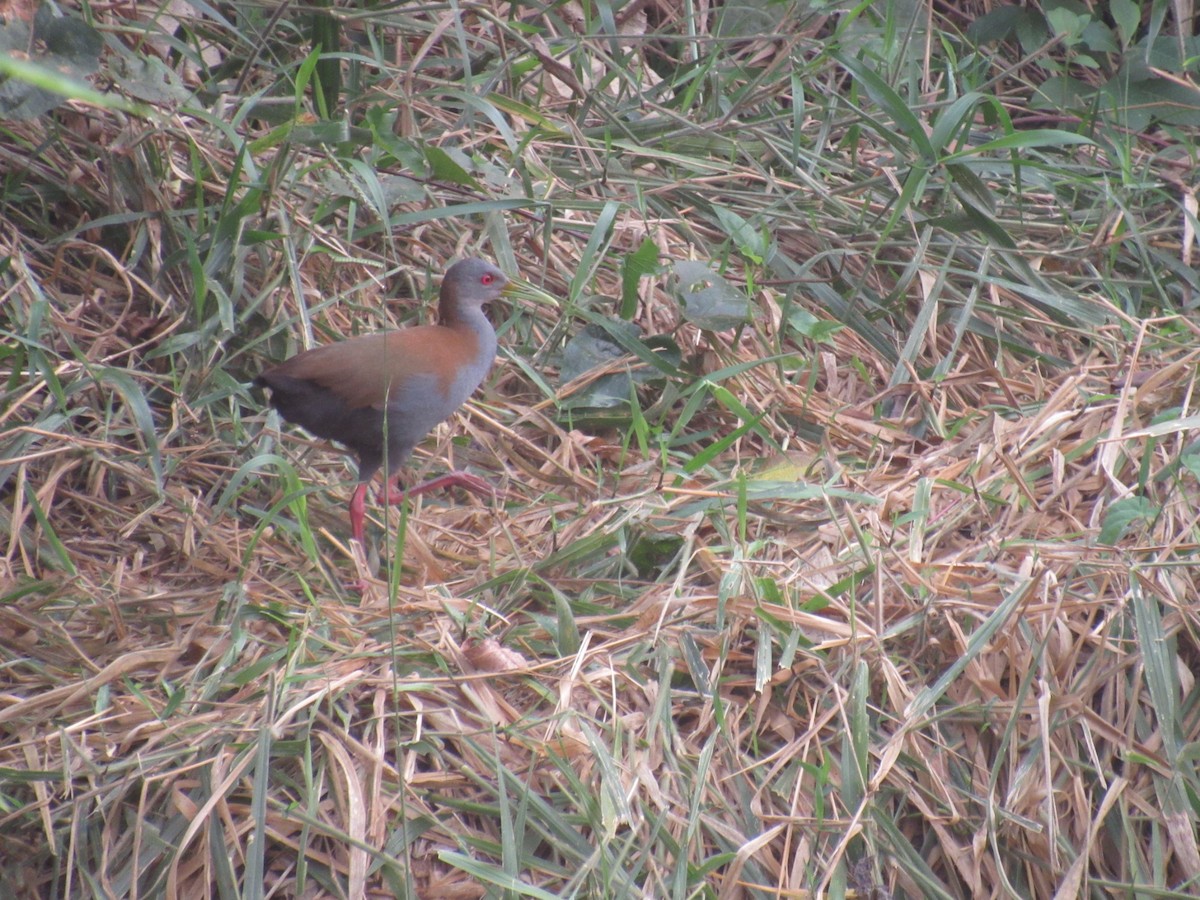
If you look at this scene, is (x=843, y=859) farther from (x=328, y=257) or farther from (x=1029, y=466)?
(x=328, y=257)

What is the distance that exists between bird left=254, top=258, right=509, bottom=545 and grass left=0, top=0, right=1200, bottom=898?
20cm

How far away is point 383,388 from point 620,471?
0.70m

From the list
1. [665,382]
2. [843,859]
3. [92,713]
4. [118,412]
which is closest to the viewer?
[843,859]

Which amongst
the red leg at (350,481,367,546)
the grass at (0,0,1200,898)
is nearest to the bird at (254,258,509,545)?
the red leg at (350,481,367,546)

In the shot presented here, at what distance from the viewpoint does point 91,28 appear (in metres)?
3.09

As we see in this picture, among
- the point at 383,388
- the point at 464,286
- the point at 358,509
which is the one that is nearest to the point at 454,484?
the point at 358,509

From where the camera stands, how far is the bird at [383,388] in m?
3.19

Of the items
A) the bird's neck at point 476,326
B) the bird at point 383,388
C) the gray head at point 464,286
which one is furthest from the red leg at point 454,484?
the gray head at point 464,286

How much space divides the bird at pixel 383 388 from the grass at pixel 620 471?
201 millimetres

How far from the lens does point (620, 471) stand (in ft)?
11.1

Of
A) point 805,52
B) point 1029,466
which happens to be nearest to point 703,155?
point 805,52

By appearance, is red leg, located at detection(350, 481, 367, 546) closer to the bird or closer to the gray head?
the bird

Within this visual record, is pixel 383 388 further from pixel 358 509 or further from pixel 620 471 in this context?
pixel 620 471

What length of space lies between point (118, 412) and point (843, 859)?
7.61 feet
